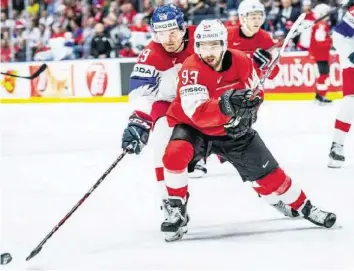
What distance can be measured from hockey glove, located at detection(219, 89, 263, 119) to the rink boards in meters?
6.67

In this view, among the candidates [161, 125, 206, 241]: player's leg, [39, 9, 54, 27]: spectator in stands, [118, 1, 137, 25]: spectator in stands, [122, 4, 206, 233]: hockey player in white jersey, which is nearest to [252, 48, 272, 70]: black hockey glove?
[122, 4, 206, 233]: hockey player in white jersey

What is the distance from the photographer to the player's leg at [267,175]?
11.2 feet

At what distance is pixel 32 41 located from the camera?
13.2 meters

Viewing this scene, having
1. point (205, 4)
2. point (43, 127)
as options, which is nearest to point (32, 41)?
point (205, 4)

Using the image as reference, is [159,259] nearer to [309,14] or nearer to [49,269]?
[49,269]

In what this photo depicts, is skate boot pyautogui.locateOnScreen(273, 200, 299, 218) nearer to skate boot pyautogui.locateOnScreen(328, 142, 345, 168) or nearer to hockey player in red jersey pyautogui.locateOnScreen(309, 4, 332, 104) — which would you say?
skate boot pyautogui.locateOnScreen(328, 142, 345, 168)

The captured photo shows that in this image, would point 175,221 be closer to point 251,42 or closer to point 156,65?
point 156,65

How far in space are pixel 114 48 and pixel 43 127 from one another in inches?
136

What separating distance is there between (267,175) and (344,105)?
1974 millimetres

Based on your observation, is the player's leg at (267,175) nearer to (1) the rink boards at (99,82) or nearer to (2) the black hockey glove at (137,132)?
(2) the black hockey glove at (137,132)

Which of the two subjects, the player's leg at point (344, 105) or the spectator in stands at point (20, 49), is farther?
the spectator in stands at point (20, 49)

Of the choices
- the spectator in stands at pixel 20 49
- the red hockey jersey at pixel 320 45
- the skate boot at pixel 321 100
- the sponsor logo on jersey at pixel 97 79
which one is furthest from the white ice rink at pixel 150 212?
the spectator in stands at pixel 20 49

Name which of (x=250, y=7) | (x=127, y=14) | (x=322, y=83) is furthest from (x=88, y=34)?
(x=250, y=7)

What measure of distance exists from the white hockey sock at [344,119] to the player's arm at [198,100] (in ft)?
6.91
